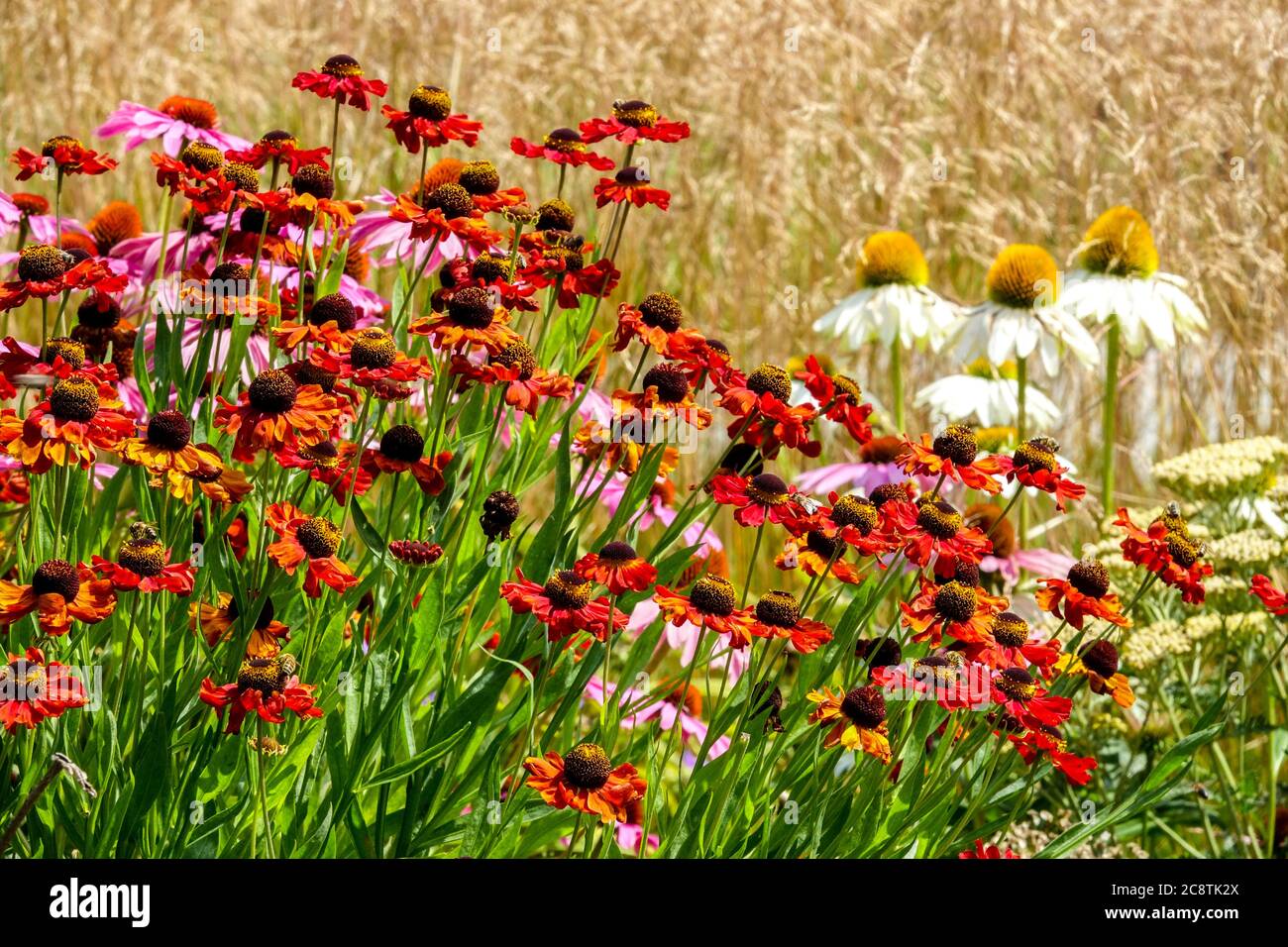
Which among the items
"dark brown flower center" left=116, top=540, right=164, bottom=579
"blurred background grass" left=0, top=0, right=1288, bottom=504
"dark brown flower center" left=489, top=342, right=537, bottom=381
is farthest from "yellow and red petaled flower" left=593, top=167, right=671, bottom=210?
"blurred background grass" left=0, top=0, right=1288, bottom=504

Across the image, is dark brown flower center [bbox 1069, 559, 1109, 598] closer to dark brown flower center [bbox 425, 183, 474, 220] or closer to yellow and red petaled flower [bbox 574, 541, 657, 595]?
yellow and red petaled flower [bbox 574, 541, 657, 595]

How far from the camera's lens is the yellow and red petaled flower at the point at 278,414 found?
4.84 ft

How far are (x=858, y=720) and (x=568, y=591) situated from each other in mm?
342

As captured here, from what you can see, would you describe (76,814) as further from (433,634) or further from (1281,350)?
(1281,350)

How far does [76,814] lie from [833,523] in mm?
873

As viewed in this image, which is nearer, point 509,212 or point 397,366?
point 397,366

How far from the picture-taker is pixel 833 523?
5.37 ft

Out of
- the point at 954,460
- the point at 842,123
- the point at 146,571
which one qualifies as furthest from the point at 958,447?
the point at 842,123

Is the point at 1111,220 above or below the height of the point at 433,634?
above

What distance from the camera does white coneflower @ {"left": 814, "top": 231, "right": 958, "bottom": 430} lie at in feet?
10.2

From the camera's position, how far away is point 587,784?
140 cm

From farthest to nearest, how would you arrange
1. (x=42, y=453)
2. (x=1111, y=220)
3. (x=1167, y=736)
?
(x=1111, y=220) → (x=1167, y=736) → (x=42, y=453)

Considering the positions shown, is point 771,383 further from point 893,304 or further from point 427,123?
point 893,304
